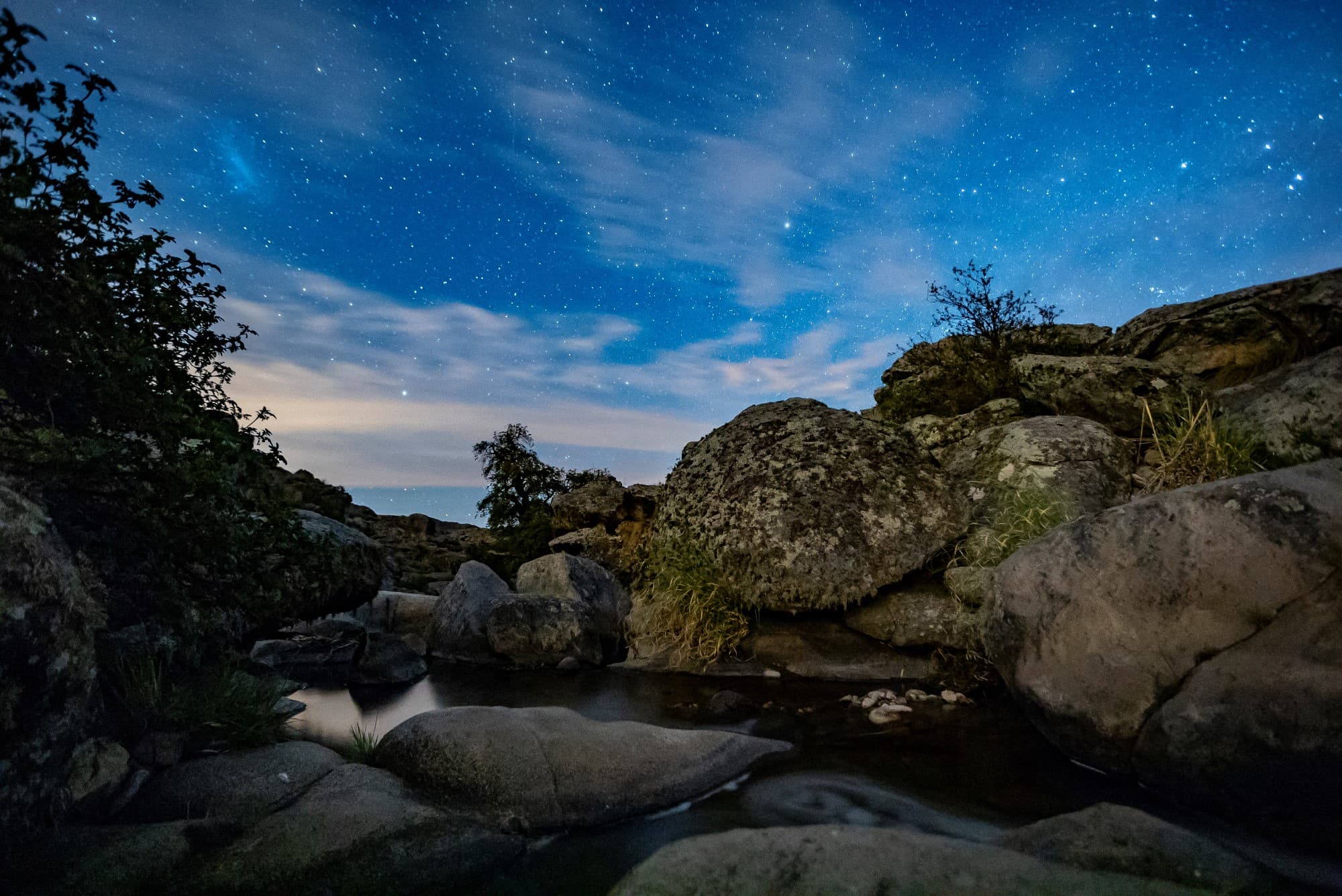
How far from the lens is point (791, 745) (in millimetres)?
6234

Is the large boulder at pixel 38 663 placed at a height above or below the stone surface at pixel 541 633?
above

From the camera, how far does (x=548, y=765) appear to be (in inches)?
192

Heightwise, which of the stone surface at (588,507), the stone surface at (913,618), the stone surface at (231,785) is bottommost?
the stone surface at (231,785)

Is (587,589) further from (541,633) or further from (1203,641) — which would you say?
(1203,641)

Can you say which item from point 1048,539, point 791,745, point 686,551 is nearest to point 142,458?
point 791,745

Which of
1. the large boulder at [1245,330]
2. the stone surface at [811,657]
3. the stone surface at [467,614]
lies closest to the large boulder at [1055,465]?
the large boulder at [1245,330]

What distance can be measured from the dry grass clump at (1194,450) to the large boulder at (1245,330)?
55.8 inches

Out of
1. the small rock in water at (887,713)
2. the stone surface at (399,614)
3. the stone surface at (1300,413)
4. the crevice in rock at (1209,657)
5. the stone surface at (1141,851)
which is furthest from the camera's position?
the stone surface at (399,614)

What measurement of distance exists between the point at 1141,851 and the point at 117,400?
22.2 feet

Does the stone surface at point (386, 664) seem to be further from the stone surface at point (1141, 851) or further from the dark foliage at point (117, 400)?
the stone surface at point (1141, 851)

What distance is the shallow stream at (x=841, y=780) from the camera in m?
4.19

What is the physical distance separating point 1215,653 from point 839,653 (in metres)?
4.51

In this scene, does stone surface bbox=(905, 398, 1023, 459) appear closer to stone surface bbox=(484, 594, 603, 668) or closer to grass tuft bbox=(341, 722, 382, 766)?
stone surface bbox=(484, 594, 603, 668)

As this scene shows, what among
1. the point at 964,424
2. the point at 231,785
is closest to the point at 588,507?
the point at 964,424
